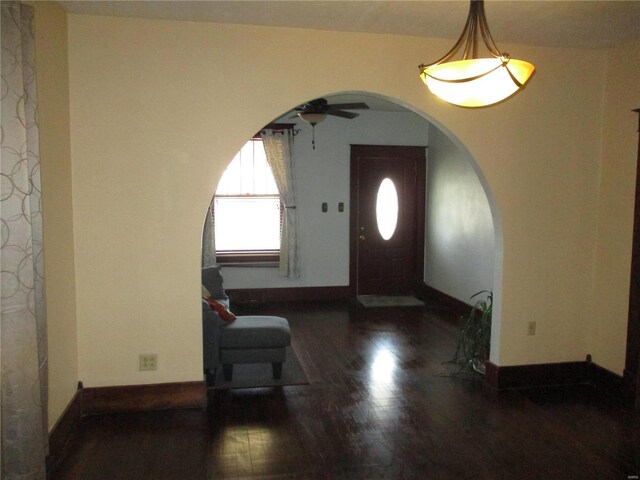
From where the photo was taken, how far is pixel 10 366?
228cm

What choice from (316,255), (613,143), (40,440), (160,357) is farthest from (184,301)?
(316,255)

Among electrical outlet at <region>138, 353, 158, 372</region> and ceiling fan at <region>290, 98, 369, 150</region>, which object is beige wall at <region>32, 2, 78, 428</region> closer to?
electrical outlet at <region>138, 353, 158, 372</region>

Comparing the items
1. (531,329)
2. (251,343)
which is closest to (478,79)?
(531,329)

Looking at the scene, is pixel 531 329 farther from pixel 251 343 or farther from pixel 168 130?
pixel 168 130

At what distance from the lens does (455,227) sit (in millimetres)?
7043

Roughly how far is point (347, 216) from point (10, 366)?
5.71 m

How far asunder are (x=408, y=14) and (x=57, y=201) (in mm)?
2407

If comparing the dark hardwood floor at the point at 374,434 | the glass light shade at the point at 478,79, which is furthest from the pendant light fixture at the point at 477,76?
the dark hardwood floor at the point at 374,434

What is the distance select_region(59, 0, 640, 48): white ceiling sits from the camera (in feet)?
10.4

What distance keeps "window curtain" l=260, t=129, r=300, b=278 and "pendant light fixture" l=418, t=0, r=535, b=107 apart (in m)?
4.84

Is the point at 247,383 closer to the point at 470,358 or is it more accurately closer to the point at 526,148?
the point at 470,358

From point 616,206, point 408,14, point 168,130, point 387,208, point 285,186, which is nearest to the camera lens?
point 408,14

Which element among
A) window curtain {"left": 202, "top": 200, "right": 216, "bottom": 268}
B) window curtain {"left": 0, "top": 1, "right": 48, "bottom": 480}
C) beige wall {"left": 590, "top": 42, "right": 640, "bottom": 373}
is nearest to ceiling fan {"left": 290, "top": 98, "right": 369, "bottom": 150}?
beige wall {"left": 590, "top": 42, "right": 640, "bottom": 373}

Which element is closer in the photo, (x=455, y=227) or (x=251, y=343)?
(x=251, y=343)
